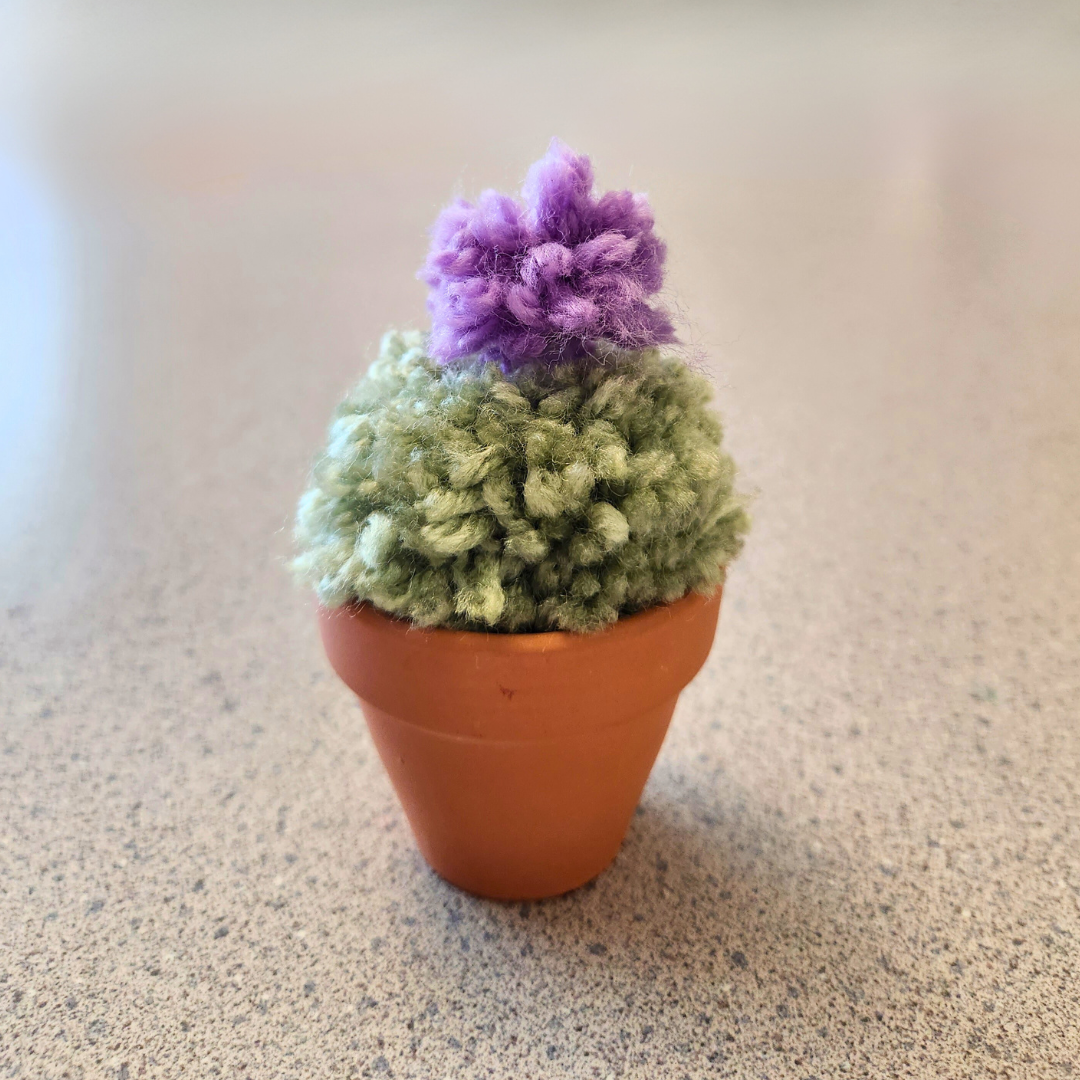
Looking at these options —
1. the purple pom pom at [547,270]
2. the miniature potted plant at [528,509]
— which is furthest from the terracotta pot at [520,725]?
the purple pom pom at [547,270]

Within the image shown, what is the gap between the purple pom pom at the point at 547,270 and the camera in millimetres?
492

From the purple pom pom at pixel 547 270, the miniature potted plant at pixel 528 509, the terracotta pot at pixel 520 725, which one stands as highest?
the purple pom pom at pixel 547 270

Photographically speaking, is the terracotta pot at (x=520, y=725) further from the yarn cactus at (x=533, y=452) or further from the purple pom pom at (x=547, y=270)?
the purple pom pom at (x=547, y=270)

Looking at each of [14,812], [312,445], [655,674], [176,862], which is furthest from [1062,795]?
[312,445]

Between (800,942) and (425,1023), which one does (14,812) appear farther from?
(800,942)

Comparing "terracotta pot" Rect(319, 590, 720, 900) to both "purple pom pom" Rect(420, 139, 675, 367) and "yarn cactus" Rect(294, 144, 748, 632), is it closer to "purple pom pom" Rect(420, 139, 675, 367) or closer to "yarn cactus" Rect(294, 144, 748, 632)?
"yarn cactus" Rect(294, 144, 748, 632)

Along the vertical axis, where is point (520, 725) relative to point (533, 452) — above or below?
below

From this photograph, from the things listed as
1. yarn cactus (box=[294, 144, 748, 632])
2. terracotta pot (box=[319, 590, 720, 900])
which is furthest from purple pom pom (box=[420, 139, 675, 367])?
terracotta pot (box=[319, 590, 720, 900])

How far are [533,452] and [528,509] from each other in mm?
31

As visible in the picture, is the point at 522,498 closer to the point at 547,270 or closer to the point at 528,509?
the point at 528,509

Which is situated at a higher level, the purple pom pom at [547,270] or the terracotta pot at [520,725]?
the purple pom pom at [547,270]

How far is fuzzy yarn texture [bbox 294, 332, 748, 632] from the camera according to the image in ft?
1.58

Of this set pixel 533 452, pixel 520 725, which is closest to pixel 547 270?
pixel 533 452

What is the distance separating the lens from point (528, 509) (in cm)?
48
